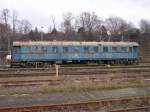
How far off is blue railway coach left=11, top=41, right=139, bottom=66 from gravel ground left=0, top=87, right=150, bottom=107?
66.3 feet

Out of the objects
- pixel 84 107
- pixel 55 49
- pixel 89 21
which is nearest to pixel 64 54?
pixel 55 49

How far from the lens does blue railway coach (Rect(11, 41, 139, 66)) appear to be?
37.6 metres

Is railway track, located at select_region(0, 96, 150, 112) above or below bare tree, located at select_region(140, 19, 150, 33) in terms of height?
below

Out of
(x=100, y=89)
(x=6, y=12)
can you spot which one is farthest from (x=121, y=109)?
(x=6, y=12)

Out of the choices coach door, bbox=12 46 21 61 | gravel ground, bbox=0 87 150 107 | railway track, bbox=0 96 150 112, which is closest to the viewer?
railway track, bbox=0 96 150 112

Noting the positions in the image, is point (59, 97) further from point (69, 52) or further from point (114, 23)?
point (114, 23)

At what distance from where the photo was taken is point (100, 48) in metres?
41.3

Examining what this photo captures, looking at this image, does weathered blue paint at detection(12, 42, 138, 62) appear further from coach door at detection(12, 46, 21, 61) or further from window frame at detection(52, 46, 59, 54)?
window frame at detection(52, 46, 59, 54)

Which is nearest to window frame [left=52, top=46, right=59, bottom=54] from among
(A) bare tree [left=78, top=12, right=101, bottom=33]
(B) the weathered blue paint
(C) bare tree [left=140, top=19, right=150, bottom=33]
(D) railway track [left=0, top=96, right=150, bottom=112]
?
(B) the weathered blue paint

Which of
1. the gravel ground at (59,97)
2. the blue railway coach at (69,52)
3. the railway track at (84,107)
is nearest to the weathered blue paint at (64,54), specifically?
the blue railway coach at (69,52)

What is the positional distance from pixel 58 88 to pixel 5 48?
55.8 metres

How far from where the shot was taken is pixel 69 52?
39.8 metres

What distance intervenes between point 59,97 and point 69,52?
2298 cm

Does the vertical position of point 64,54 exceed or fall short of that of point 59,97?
it exceeds it
